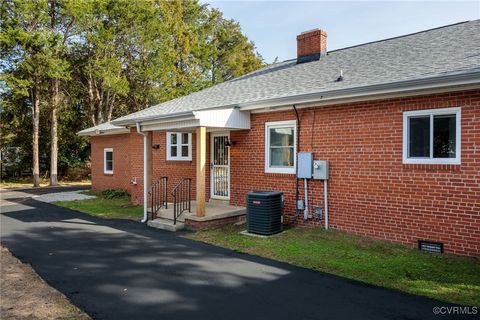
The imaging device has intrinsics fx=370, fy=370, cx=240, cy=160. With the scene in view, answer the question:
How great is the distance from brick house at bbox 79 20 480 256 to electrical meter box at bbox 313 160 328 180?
166 millimetres

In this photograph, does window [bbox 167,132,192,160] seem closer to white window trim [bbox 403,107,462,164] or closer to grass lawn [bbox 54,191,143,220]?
grass lawn [bbox 54,191,143,220]

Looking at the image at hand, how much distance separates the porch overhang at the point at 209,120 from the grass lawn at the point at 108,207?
3.29 m

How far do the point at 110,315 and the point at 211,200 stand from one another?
749 cm

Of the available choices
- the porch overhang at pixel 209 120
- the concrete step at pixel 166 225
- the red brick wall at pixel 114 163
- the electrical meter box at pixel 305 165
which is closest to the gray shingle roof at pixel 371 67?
the porch overhang at pixel 209 120

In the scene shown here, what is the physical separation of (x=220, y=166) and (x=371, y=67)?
5230 millimetres

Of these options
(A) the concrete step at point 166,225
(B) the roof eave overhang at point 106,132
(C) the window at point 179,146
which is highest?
(B) the roof eave overhang at point 106,132

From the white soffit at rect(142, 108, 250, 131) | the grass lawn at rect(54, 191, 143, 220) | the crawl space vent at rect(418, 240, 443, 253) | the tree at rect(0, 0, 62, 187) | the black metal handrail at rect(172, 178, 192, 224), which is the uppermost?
the tree at rect(0, 0, 62, 187)

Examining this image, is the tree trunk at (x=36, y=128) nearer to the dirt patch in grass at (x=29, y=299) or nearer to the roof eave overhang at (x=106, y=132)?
the roof eave overhang at (x=106, y=132)

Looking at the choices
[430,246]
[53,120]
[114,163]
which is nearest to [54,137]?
[53,120]

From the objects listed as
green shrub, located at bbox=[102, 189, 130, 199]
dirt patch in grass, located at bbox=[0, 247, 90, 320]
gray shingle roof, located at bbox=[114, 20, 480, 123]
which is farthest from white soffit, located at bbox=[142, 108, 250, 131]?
green shrub, located at bbox=[102, 189, 130, 199]

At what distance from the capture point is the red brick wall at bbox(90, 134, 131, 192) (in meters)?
18.1

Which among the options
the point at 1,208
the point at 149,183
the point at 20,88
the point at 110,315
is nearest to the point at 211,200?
the point at 149,183

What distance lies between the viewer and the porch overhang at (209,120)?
9273 millimetres

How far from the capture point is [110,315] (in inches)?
176
